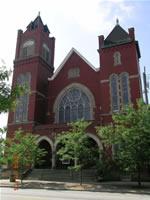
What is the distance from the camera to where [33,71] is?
39750 millimetres


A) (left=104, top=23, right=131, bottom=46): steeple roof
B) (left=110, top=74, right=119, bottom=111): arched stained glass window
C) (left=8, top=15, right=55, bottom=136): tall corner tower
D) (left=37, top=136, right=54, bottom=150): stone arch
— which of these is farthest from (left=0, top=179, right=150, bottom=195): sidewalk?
(left=104, top=23, right=131, bottom=46): steeple roof

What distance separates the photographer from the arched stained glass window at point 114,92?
33.7m

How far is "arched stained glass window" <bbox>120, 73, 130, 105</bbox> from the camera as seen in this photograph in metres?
33.5

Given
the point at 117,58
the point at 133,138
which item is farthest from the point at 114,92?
the point at 133,138

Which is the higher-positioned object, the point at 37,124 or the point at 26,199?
the point at 37,124

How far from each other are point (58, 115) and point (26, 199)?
82.5 ft

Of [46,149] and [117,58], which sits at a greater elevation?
[117,58]

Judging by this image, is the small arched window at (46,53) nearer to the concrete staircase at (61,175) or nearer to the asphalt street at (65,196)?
the concrete staircase at (61,175)

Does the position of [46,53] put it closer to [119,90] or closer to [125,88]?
[119,90]

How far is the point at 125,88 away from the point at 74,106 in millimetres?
7670

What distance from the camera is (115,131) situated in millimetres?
23109

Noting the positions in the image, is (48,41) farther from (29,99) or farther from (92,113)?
(92,113)

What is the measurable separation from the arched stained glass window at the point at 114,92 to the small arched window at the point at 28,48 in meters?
13.5

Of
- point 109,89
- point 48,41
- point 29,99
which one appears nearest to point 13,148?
point 29,99
